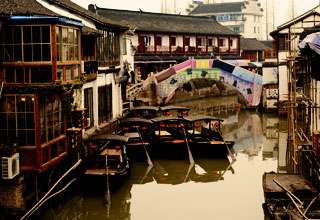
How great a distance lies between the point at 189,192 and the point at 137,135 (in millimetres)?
6905

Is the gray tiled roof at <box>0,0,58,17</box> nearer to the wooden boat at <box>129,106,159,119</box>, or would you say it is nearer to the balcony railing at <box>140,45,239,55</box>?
the wooden boat at <box>129,106,159,119</box>

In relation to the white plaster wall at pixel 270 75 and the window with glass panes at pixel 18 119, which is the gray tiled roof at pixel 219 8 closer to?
the white plaster wall at pixel 270 75

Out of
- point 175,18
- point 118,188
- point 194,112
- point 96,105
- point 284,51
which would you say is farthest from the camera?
point 175,18

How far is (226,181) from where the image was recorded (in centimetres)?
2080

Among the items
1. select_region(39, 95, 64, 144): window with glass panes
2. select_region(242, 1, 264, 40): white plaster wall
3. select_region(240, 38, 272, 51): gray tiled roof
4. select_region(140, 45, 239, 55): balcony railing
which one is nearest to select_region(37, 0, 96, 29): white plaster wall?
select_region(39, 95, 64, 144): window with glass panes

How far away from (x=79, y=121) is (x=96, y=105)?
15.6ft

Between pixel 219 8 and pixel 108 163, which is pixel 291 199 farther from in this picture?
pixel 219 8

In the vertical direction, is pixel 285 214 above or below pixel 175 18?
below

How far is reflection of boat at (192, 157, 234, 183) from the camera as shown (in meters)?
21.3

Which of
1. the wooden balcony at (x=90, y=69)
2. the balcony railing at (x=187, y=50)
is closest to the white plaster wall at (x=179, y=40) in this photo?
the balcony railing at (x=187, y=50)

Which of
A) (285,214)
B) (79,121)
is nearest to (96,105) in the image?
(79,121)

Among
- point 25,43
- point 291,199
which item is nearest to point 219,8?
point 25,43

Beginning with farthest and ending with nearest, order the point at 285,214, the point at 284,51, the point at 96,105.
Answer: the point at 284,51 → the point at 96,105 → the point at 285,214

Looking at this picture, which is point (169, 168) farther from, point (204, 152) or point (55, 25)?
point (55, 25)
